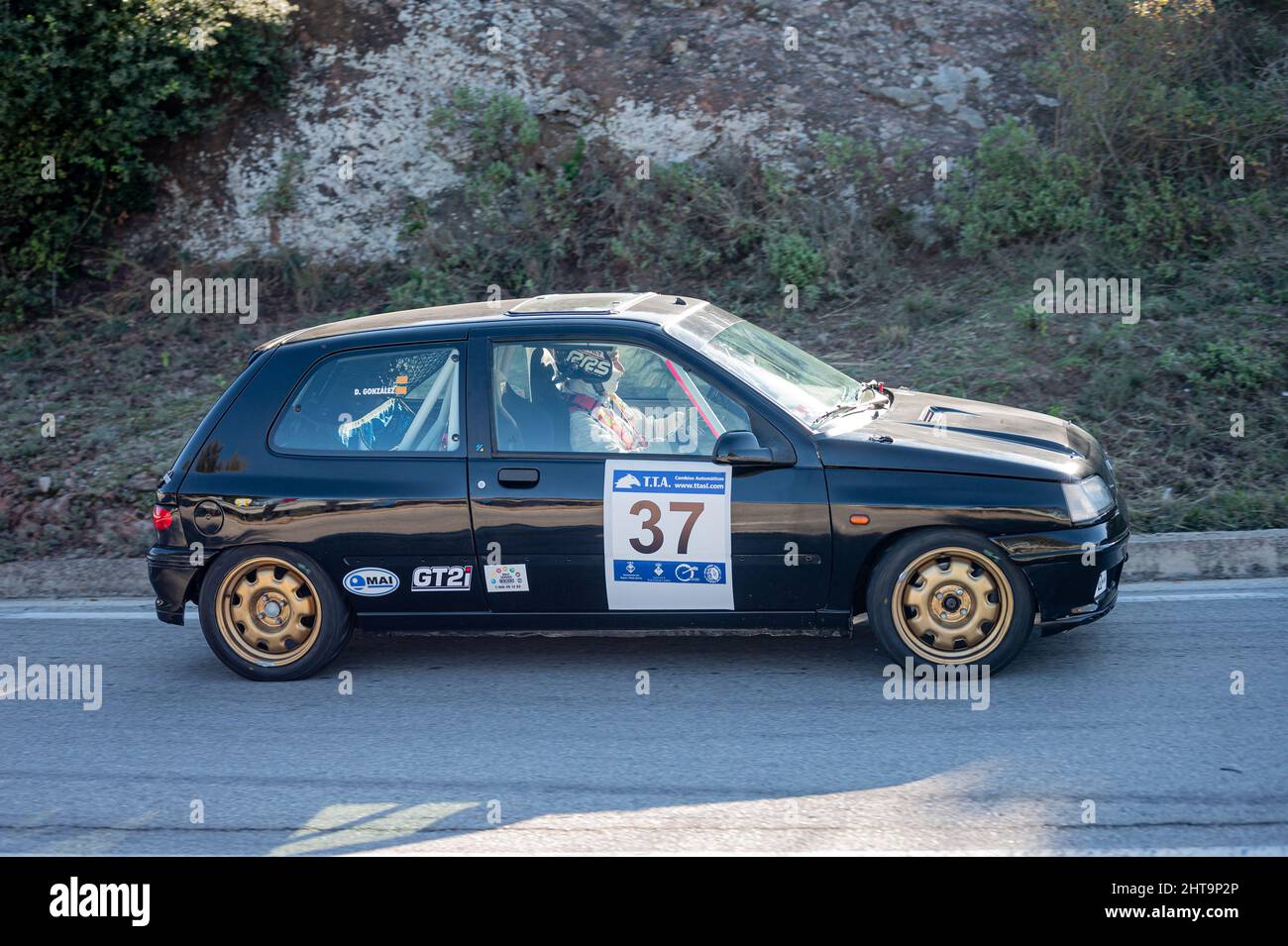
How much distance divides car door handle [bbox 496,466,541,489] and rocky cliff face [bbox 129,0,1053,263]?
270 inches

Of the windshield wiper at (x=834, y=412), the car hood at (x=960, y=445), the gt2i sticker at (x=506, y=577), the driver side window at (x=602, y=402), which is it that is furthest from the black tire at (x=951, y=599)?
the gt2i sticker at (x=506, y=577)

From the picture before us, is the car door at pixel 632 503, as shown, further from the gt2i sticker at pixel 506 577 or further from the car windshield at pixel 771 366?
the car windshield at pixel 771 366

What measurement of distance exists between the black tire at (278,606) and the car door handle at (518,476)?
103 centimetres

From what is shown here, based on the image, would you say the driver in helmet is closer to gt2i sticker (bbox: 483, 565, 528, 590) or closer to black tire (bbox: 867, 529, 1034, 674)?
gt2i sticker (bbox: 483, 565, 528, 590)

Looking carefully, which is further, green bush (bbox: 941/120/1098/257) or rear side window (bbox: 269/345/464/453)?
green bush (bbox: 941/120/1098/257)

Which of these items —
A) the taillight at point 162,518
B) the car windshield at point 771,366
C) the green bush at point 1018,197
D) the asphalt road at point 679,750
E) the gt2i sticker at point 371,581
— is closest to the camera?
the asphalt road at point 679,750

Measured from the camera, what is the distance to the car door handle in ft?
19.9

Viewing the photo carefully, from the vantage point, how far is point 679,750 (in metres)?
5.37

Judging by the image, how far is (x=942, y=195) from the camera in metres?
11.6

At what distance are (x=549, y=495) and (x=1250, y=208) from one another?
24.6ft

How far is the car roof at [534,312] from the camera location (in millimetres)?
6375

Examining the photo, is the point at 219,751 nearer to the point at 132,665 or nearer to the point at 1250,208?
the point at 132,665

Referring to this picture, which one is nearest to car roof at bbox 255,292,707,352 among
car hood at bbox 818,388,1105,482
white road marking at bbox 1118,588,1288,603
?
car hood at bbox 818,388,1105,482

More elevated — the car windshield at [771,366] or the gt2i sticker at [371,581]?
the car windshield at [771,366]
